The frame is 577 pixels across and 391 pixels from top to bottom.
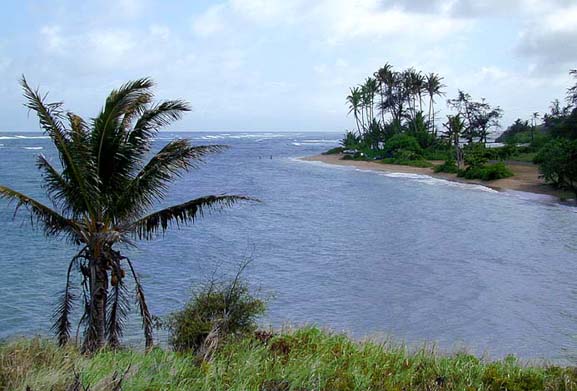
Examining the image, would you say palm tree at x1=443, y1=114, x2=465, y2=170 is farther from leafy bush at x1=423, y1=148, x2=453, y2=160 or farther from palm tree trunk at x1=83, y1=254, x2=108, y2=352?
palm tree trunk at x1=83, y1=254, x2=108, y2=352

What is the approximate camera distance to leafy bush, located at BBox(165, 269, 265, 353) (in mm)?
11102

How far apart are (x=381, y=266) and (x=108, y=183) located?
14256mm

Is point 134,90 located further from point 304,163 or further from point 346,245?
point 304,163

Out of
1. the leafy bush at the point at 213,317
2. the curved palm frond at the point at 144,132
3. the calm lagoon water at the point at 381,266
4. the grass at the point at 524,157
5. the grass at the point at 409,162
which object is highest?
the curved palm frond at the point at 144,132

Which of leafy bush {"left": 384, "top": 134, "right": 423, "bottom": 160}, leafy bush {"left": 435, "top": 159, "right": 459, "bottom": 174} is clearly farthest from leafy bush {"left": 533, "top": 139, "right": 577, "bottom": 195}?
leafy bush {"left": 384, "top": 134, "right": 423, "bottom": 160}

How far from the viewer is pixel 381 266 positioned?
24.3m

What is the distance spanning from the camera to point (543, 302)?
19.0 metres

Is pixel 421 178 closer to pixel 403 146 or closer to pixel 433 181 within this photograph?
pixel 433 181

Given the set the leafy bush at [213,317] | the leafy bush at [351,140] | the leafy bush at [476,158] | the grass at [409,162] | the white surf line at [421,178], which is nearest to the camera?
the leafy bush at [213,317]

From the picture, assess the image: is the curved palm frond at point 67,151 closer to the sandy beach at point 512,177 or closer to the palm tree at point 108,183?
the palm tree at point 108,183

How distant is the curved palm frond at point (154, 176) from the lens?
1203 centimetres

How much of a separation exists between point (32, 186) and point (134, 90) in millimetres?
38759

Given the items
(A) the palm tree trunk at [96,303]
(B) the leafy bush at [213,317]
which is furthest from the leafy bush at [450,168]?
(A) the palm tree trunk at [96,303]

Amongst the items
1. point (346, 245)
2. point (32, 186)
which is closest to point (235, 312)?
point (346, 245)
